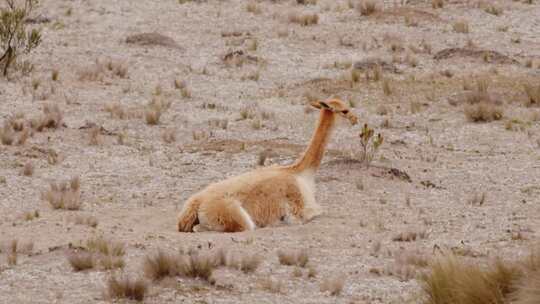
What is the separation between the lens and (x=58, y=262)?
32.8 feet

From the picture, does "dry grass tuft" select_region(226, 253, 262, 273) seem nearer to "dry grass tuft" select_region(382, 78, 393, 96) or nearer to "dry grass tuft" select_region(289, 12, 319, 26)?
"dry grass tuft" select_region(382, 78, 393, 96)

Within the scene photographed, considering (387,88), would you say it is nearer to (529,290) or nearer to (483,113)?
(483,113)

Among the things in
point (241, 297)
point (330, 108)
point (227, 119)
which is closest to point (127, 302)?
point (241, 297)

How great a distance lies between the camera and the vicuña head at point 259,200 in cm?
1150

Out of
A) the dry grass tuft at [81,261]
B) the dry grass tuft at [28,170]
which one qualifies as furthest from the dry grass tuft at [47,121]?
the dry grass tuft at [81,261]

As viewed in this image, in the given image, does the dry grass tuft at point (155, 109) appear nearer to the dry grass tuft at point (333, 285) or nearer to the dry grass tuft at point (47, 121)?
the dry grass tuft at point (47, 121)

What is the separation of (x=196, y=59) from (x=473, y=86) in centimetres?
531

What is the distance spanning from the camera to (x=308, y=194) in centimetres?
1217

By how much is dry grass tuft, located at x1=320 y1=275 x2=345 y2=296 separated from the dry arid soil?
4 cm

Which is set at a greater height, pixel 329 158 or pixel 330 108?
pixel 330 108

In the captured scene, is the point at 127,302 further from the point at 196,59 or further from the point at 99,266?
the point at 196,59

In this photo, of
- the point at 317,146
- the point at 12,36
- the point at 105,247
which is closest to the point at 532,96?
the point at 317,146

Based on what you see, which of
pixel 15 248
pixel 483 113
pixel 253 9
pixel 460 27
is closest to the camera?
pixel 15 248

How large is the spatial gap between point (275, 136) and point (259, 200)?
226 inches
